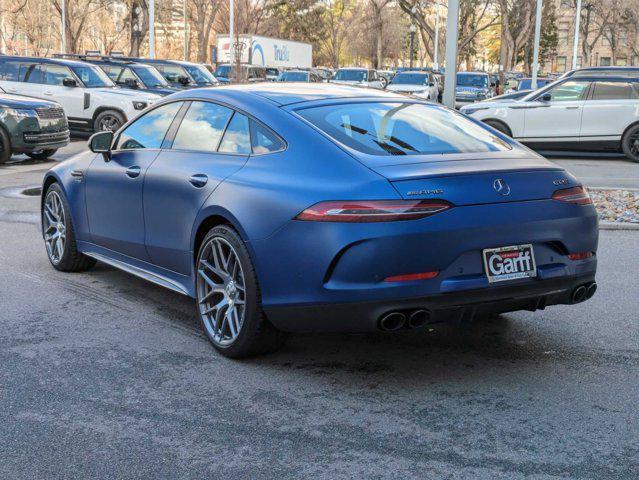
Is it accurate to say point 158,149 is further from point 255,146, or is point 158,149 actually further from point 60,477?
point 60,477

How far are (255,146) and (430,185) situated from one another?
1195mm

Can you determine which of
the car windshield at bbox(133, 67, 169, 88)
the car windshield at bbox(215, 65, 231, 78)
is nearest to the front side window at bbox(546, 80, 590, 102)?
the car windshield at bbox(133, 67, 169, 88)

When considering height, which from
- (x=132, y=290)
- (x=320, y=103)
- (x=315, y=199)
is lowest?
(x=132, y=290)

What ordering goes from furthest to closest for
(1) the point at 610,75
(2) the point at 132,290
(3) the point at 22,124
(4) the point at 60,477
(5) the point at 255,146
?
(1) the point at 610,75, (3) the point at 22,124, (2) the point at 132,290, (5) the point at 255,146, (4) the point at 60,477

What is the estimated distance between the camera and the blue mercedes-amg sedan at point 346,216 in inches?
172

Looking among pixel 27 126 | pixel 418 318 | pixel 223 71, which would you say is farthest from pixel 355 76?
pixel 418 318

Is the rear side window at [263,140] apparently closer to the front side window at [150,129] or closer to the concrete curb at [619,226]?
the front side window at [150,129]

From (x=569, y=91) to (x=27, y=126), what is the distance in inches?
407

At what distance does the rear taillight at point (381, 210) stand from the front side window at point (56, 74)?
56.6ft

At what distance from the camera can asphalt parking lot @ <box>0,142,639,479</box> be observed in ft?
12.2

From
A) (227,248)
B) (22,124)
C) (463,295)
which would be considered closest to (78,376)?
(227,248)

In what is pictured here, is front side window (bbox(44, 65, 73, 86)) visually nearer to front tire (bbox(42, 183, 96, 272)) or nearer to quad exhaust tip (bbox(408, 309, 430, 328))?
front tire (bbox(42, 183, 96, 272))

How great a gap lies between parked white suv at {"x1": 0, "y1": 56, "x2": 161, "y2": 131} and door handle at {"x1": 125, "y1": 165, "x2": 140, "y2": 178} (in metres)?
13.9

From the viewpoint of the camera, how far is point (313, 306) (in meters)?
4.52
